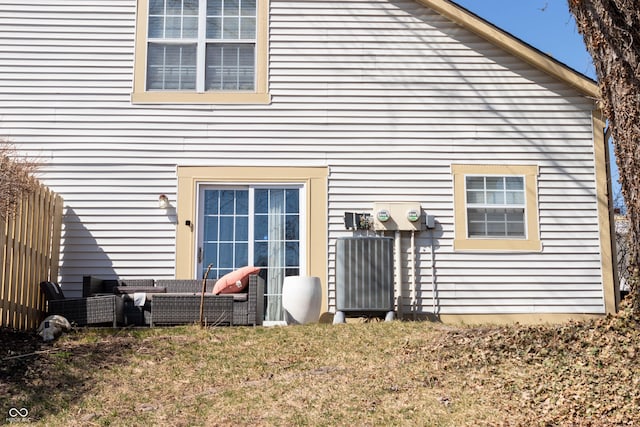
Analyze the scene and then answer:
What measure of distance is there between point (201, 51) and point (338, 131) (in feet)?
7.20

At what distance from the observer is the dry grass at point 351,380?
6.05 metres

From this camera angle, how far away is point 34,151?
11.2 m

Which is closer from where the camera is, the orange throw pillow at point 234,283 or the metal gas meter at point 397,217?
the orange throw pillow at point 234,283

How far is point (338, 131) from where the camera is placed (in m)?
11.4

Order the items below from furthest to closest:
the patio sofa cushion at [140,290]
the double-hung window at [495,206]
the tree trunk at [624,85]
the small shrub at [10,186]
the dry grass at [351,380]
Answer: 1. the double-hung window at [495,206]
2. the patio sofa cushion at [140,290]
3. the small shrub at [10,186]
4. the tree trunk at [624,85]
5. the dry grass at [351,380]

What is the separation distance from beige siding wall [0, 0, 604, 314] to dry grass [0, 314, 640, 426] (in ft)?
9.71

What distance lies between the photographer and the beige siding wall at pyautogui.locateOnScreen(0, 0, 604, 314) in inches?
439

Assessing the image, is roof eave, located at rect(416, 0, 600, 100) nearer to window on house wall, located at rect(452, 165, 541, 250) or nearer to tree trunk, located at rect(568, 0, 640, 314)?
window on house wall, located at rect(452, 165, 541, 250)

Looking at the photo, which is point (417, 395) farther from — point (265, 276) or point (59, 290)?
point (59, 290)

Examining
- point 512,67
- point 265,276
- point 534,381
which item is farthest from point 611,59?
point 265,276

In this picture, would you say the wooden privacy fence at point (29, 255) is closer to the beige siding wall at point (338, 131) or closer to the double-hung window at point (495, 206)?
the beige siding wall at point (338, 131)

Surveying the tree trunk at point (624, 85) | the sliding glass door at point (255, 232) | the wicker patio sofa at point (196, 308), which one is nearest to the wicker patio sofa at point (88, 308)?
the wicker patio sofa at point (196, 308)

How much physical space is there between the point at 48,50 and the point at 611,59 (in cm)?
767

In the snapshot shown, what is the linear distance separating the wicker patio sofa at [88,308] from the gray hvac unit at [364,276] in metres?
2.79
